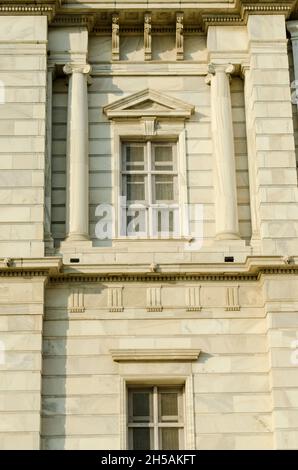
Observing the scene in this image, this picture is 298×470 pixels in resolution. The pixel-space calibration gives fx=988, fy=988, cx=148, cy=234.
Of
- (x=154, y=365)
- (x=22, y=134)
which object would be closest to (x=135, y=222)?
(x=22, y=134)

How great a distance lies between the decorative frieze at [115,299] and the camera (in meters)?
18.4

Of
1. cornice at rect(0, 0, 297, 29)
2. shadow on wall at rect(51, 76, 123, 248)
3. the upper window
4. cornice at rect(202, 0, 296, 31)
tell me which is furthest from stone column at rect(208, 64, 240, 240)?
shadow on wall at rect(51, 76, 123, 248)

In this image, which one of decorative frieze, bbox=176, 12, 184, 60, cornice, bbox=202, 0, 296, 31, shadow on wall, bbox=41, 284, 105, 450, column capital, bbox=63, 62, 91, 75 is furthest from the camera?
decorative frieze, bbox=176, 12, 184, 60

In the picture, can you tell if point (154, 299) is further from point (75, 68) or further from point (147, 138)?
point (75, 68)

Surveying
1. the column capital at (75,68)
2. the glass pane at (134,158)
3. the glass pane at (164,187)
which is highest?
the column capital at (75,68)

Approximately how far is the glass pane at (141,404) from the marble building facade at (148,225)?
0.03 metres

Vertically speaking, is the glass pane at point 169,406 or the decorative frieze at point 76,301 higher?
the decorative frieze at point 76,301

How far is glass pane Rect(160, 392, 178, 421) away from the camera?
1805cm

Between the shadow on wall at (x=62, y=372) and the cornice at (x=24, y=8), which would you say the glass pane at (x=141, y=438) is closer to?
the shadow on wall at (x=62, y=372)

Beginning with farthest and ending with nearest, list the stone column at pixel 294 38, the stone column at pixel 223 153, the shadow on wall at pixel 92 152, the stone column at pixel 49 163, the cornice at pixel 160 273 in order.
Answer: the stone column at pixel 294 38 < the shadow on wall at pixel 92 152 < the stone column at pixel 223 153 < the stone column at pixel 49 163 < the cornice at pixel 160 273

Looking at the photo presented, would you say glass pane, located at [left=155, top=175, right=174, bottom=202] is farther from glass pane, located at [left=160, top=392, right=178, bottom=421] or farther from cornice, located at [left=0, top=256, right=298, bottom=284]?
glass pane, located at [left=160, top=392, right=178, bottom=421]

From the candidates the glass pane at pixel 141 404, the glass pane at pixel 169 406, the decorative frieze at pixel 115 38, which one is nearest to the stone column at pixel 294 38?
the decorative frieze at pixel 115 38

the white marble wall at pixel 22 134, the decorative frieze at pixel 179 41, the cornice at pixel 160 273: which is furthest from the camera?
the decorative frieze at pixel 179 41

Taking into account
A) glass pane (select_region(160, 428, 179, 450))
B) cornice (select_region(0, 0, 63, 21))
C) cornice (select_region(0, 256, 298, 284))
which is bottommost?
glass pane (select_region(160, 428, 179, 450))
